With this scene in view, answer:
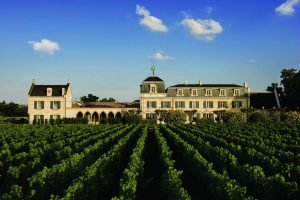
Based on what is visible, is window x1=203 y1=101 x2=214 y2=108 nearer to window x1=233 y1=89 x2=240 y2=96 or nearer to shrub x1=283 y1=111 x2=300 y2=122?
window x1=233 y1=89 x2=240 y2=96

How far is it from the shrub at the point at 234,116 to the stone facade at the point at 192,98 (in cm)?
878

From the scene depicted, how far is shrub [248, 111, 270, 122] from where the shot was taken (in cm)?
6931

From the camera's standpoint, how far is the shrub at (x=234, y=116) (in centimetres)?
7006

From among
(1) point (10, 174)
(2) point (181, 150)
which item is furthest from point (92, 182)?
(2) point (181, 150)

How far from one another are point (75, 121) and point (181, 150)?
50.5 meters

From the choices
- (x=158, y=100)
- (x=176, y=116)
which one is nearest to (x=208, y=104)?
(x=158, y=100)

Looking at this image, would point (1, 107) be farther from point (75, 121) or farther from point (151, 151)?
point (151, 151)

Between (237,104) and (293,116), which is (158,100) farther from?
(293,116)

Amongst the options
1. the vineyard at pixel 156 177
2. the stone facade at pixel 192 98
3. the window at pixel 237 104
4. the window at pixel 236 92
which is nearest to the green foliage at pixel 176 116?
the stone facade at pixel 192 98

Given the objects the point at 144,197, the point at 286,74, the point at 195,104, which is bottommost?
the point at 144,197

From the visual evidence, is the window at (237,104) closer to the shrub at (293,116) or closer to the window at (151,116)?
the shrub at (293,116)

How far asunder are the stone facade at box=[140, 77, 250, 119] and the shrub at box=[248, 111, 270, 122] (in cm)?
943

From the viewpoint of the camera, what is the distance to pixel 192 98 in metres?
80.4

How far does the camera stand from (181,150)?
85.4ft
